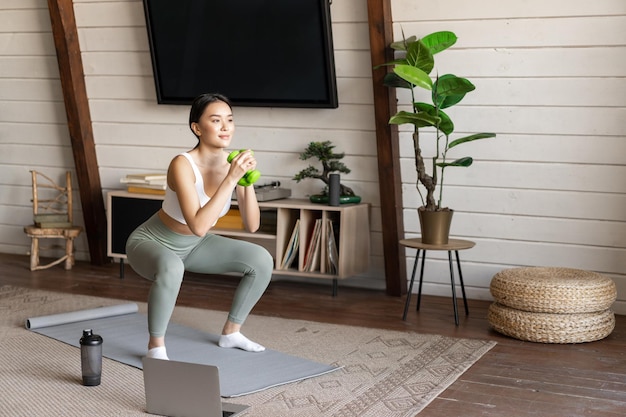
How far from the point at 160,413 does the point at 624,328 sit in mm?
2378

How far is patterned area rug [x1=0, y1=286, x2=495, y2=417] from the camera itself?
10.1ft

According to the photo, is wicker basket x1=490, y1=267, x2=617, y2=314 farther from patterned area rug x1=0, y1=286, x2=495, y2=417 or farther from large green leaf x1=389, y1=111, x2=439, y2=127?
large green leaf x1=389, y1=111, x2=439, y2=127

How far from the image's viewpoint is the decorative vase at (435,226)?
4383 millimetres

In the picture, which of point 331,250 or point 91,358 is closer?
point 91,358

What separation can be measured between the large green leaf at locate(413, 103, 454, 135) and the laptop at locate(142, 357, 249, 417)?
190 centimetres

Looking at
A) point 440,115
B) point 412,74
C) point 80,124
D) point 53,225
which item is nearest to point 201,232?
point 412,74

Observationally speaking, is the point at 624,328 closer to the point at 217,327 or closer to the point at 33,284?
the point at 217,327

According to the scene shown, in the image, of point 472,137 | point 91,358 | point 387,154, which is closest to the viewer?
point 91,358

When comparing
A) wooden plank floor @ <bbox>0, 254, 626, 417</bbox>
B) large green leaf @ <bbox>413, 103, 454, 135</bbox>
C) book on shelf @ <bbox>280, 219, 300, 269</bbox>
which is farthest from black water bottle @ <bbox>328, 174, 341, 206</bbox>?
large green leaf @ <bbox>413, 103, 454, 135</bbox>

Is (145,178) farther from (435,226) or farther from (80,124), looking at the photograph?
(435,226)

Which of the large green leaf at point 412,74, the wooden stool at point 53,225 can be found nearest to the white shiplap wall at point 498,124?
the large green leaf at point 412,74

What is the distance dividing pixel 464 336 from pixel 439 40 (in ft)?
4.67

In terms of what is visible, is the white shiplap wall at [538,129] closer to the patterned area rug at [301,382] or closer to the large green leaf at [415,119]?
the large green leaf at [415,119]

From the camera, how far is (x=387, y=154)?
189 inches
